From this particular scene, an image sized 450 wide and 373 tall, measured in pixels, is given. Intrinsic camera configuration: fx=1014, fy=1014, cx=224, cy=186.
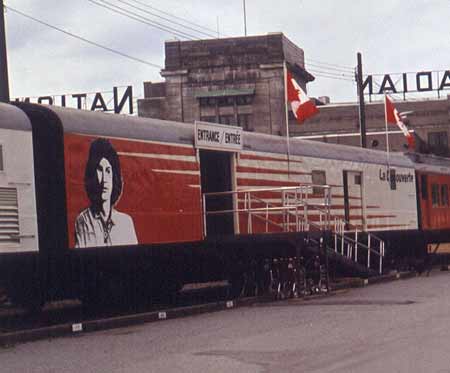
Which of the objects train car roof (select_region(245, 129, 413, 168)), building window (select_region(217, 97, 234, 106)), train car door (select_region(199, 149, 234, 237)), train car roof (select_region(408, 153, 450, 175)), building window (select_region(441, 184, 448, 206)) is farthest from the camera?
building window (select_region(217, 97, 234, 106))

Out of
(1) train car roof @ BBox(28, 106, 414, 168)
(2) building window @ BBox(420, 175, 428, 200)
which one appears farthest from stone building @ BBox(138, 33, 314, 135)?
(1) train car roof @ BBox(28, 106, 414, 168)

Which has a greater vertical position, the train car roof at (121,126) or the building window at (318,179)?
the train car roof at (121,126)

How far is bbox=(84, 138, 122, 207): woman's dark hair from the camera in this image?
18266mm

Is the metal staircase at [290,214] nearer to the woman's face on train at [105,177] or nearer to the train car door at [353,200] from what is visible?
the train car door at [353,200]

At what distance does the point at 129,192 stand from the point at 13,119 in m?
3.21

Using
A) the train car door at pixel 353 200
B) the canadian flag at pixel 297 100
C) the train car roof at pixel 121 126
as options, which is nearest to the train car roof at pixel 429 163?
the train car door at pixel 353 200

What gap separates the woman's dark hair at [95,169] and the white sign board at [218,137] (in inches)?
121

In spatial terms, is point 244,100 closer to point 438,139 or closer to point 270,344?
point 438,139

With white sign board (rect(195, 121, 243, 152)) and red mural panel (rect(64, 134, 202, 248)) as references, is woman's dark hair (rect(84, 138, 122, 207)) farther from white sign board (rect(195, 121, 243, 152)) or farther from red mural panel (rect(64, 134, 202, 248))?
white sign board (rect(195, 121, 243, 152))

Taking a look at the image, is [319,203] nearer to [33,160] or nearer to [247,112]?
[33,160]

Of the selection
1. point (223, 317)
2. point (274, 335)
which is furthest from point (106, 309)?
point (274, 335)

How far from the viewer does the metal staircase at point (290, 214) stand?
2273 centimetres

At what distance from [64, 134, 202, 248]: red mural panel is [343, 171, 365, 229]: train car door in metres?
7.68

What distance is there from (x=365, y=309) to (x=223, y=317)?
2517mm
